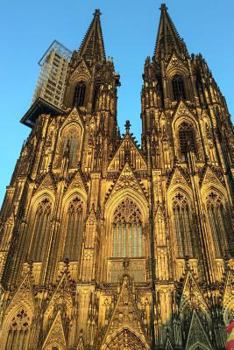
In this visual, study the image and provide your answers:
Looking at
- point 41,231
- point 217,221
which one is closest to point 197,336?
point 217,221

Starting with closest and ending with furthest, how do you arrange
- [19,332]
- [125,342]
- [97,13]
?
[125,342] < [19,332] < [97,13]

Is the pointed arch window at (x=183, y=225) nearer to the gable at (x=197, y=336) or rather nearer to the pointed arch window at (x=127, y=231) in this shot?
the pointed arch window at (x=127, y=231)

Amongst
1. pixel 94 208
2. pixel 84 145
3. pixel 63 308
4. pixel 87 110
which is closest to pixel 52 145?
pixel 84 145

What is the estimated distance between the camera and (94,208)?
863 inches

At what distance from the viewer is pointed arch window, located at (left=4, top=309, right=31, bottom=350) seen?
1819 centimetres

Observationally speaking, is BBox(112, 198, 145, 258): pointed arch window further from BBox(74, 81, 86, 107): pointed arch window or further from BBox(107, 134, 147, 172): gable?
BBox(74, 81, 86, 107): pointed arch window

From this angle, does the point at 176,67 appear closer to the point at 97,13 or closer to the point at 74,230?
the point at 97,13

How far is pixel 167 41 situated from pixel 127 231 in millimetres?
22584

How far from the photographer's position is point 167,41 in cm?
3741

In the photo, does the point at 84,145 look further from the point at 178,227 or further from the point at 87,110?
the point at 178,227

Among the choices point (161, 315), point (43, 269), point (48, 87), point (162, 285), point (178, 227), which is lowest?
point (161, 315)

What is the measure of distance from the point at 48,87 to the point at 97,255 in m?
18.3

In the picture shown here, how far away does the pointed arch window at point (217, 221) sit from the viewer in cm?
2094

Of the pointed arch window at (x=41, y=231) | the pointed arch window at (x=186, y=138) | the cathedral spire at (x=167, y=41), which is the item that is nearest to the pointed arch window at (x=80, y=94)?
the cathedral spire at (x=167, y=41)
